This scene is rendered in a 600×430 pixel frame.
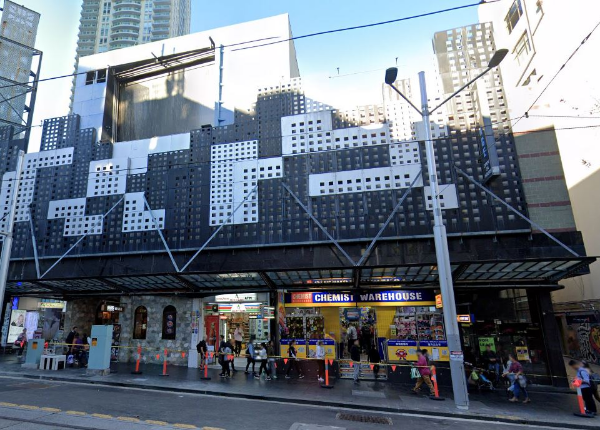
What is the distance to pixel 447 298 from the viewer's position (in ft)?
37.4

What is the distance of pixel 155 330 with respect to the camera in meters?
20.0

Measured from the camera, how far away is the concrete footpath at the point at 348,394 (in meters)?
10.2

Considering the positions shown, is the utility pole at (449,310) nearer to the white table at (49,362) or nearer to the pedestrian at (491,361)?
the pedestrian at (491,361)

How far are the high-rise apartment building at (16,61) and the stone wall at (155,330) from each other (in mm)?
14471

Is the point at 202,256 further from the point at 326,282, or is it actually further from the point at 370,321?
the point at 370,321

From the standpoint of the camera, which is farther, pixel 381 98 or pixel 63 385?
pixel 381 98

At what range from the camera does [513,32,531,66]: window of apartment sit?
25781 mm

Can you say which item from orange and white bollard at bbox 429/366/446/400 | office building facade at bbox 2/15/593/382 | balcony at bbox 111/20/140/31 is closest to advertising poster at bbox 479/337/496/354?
office building facade at bbox 2/15/593/382

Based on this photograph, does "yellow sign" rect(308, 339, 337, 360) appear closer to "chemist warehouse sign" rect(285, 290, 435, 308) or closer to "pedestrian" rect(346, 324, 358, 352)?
"pedestrian" rect(346, 324, 358, 352)

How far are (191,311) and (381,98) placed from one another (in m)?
14.6

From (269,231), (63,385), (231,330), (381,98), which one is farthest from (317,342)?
(381,98)

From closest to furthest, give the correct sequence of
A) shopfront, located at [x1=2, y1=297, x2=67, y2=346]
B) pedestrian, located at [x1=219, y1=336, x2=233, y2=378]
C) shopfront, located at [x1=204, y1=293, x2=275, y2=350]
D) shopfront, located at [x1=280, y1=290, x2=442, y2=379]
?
pedestrian, located at [x1=219, y1=336, x2=233, y2=378] → shopfront, located at [x1=280, y1=290, x2=442, y2=379] → shopfront, located at [x1=204, y1=293, x2=275, y2=350] → shopfront, located at [x1=2, y1=297, x2=67, y2=346]

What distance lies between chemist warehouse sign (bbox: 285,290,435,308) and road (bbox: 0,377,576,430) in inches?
276

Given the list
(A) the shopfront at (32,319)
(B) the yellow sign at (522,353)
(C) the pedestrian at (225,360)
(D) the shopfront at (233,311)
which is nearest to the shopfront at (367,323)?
(D) the shopfront at (233,311)
